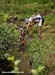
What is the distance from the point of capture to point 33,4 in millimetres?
15914

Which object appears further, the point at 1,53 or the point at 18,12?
the point at 18,12

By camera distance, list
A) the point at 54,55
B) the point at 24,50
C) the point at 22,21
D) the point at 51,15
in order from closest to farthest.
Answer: the point at 54,55 < the point at 24,50 < the point at 22,21 < the point at 51,15

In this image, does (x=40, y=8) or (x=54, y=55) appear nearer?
(x=54, y=55)

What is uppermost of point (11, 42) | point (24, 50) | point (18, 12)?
point (11, 42)

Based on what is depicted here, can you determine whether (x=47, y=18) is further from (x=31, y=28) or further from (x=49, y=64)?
(x=49, y=64)

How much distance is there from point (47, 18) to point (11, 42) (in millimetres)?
6144

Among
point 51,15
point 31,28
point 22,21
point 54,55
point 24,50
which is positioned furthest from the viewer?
point 51,15

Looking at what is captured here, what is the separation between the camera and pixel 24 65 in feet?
23.5

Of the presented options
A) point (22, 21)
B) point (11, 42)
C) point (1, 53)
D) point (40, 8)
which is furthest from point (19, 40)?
point (40, 8)

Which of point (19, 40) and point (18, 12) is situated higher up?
point (19, 40)

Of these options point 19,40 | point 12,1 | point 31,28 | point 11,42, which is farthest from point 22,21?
point 11,42

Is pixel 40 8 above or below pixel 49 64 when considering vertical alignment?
below

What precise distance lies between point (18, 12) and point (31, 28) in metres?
4.19

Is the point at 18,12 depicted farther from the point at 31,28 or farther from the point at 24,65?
the point at 24,65
